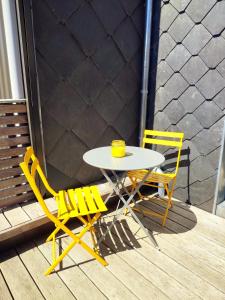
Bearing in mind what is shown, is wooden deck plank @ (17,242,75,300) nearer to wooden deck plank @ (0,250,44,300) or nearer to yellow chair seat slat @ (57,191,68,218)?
wooden deck plank @ (0,250,44,300)

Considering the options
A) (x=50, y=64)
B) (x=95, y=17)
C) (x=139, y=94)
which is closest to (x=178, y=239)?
(x=139, y=94)

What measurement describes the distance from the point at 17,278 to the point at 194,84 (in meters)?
2.66

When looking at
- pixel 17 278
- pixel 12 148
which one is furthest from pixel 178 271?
pixel 12 148

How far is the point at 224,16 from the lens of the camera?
230cm

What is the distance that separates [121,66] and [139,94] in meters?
0.51

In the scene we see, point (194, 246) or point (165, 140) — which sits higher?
point (165, 140)

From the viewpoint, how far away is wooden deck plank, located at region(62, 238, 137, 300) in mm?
1716

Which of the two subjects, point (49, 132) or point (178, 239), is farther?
point (49, 132)

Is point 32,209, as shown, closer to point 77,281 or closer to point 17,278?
point 17,278

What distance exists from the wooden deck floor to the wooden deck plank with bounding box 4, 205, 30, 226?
27 cm

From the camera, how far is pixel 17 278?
6.13 feet

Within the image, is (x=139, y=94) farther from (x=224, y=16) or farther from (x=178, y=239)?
(x=178, y=239)

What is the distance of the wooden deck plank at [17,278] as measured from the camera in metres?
1.73

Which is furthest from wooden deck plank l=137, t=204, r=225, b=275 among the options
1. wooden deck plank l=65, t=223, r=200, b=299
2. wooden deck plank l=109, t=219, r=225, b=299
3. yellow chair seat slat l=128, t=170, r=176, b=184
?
yellow chair seat slat l=128, t=170, r=176, b=184
